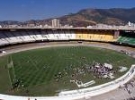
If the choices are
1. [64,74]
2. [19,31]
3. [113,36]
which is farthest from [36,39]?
[64,74]

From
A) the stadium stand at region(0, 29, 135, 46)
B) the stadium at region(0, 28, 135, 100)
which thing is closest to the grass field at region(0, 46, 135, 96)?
the stadium at region(0, 28, 135, 100)

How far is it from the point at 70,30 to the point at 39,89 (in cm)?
5926

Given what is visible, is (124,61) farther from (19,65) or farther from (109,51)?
(19,65)

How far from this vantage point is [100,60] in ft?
224

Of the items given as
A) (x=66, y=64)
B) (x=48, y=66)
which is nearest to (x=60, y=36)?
(x=66, y=64)

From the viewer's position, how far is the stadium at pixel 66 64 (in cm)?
4572

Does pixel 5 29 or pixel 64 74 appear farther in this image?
pixel 5 29

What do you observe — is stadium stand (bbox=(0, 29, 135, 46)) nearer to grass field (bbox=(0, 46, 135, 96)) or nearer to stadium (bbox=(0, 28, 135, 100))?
stadium (bbox=(0, 28, 135, 100))

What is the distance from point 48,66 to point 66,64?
4.14 m

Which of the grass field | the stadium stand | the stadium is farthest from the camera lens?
the stadium stand

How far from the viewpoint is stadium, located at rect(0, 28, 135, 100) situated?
45.7 m

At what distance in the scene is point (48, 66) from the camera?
61.9m

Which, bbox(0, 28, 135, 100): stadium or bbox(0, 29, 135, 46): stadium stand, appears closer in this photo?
bbox(0, 28, 135, 100): stadium

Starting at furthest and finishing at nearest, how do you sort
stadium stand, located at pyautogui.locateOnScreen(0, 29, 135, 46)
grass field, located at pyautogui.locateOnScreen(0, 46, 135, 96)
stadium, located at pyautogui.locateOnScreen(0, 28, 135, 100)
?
stadium stand, located at pyautogui.locateOnScreen(0, 29, 135, 46)
grass field, located at pyautogui.locateOnScreen(0, 46, 135, 96)
stadium, located at pyautogui.locateOnScreen(0, 28, 135, 100)
